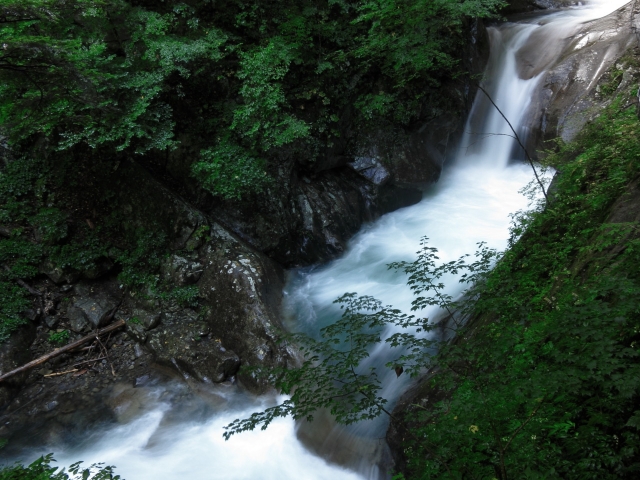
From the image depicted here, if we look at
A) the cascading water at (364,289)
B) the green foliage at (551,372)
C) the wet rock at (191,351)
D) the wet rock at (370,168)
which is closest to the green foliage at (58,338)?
the wet rock at (191,351)

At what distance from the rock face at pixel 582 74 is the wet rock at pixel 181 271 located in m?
7.08

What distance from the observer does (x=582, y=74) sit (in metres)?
9.14

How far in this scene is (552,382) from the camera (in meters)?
2.38

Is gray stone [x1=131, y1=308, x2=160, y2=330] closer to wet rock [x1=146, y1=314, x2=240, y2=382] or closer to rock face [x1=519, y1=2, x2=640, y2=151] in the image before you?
wet rock [x1=146, y1=314, x2=240, y2=382]

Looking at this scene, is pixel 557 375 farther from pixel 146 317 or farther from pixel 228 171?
pixel 146 317

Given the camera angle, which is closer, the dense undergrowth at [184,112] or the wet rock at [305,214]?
the dense undergrowth at [184,112]

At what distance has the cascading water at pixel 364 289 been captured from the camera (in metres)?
5.16

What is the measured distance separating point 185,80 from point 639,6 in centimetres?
1012

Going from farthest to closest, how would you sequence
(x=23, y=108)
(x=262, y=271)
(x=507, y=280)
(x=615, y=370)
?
1. (x=262, y=271)
2. (x=23, y=108)
3. (x=507, y=280)
4. (x=615, y=370)

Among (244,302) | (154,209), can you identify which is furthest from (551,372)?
(154,209)

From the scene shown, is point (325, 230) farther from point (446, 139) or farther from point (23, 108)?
point (23, 108)

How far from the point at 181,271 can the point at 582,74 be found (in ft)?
29.8

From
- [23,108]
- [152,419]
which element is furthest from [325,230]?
[23,108]

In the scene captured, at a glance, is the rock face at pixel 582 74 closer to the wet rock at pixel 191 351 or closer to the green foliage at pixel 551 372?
the green foliage at pixel 551 372
